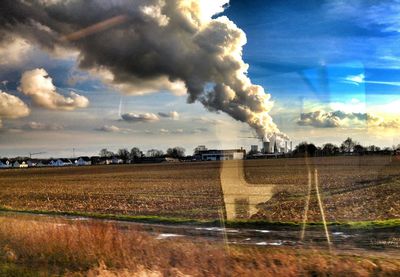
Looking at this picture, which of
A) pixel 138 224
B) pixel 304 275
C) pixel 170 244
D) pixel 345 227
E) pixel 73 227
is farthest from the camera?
pixel 138 224

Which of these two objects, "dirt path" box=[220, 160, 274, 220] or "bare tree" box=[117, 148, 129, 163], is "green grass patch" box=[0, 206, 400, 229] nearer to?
"dirt path" box=[220, 160, 274, 220]

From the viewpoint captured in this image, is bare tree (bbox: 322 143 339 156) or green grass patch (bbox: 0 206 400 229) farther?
bare tree (bbox: 322 143 339 156)

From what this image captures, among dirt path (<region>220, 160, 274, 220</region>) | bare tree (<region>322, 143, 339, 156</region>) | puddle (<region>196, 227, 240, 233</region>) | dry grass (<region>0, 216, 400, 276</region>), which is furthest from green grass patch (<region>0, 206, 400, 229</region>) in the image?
bare tree (<region>322, 143, 339, 156</region>)

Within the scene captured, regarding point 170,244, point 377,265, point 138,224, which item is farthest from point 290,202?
point 377,265

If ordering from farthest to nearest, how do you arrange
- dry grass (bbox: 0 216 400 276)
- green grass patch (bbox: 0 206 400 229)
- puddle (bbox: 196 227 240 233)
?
green grass patch (bbox: 0 206 400 229) < puddle (bbox: 196 227 240 233) < dry grass (bbox: 0 216 400 276)

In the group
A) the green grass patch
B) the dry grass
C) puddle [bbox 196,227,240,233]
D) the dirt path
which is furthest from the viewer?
the dirt path

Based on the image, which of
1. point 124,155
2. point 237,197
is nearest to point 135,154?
point 124,155

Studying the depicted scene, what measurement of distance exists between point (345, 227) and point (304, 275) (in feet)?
27.4

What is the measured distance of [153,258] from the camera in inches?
475

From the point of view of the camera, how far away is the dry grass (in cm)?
1059

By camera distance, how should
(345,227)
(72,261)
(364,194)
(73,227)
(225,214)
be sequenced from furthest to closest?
(364,194) < (225,214) < (345,227) < (73,227) < (72,261)

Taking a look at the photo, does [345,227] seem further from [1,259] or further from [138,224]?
[1,259]

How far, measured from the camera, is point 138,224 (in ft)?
65.9

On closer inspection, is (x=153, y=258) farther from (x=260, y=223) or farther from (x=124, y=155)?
(x=124, y=155)
